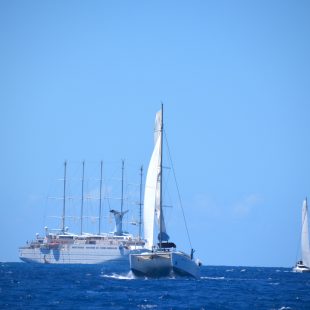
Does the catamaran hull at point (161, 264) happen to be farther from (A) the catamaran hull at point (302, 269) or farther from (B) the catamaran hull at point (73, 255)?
(B) the catamaran hull at point (73, 255)

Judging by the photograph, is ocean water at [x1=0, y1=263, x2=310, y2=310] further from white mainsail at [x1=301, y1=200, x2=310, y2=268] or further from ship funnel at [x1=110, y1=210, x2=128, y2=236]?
ship funnel at [x1=110, y1=210, x2=128, y2=236]

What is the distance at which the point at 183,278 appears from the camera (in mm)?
62031

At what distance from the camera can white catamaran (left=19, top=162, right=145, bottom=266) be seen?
12744cm

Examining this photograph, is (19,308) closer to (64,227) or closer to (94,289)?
(94,289)

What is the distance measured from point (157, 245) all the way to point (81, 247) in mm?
71544

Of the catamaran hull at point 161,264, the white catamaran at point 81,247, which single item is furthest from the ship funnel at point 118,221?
the catamaran hull at point 161,264

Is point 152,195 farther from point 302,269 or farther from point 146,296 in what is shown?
point 302,269

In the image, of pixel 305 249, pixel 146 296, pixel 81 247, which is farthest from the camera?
pixel 81 247

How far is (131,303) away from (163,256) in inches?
626

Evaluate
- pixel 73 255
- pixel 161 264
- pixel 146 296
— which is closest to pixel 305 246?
pixel 73 255

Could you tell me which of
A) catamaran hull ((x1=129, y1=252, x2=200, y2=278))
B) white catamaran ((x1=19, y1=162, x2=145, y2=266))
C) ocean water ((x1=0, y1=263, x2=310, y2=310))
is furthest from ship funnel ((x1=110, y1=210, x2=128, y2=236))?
ocean water ((x1=0, y1=263, x2=310, y2=310))

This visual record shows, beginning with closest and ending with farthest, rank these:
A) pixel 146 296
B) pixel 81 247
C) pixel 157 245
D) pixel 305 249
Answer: pixel 146 296 → pixel 157 245 → pixel 305 249 → pixel 81 247

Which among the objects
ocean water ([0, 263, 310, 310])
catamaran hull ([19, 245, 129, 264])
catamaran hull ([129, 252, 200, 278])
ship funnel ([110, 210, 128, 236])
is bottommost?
ocean water ([0, 263, 310, 310])

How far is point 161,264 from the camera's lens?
195 ft
